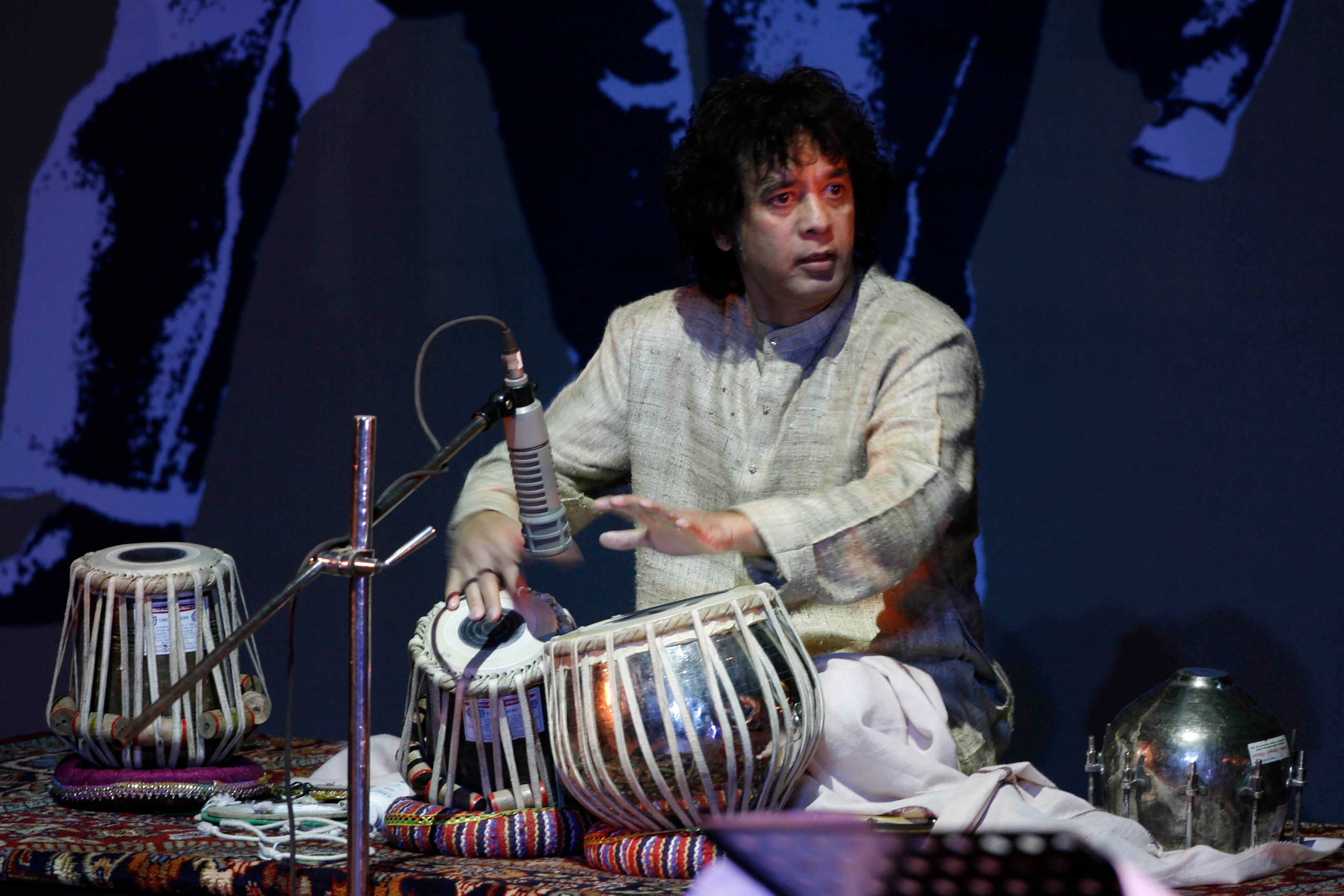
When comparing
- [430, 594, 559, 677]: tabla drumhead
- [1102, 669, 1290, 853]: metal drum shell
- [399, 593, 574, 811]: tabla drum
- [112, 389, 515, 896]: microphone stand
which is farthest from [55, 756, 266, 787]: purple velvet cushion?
[1102, 669, 1290, 853]: metal drum shell

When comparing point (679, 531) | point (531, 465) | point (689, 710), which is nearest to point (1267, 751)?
point (689, 710)

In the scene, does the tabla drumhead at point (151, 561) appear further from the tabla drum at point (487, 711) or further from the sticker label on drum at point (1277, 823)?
the sticker label on drum at point (1277, 823)

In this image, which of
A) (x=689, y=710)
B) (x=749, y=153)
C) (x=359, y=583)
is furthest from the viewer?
(x=749, y=153)

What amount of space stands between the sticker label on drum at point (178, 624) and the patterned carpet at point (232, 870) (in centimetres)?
35

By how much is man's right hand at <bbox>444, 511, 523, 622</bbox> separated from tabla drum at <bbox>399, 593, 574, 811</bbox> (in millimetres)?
55

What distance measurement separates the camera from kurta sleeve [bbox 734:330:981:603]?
7.57ft

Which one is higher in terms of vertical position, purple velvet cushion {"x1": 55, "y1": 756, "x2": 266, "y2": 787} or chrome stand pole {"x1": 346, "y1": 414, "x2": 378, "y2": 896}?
chrome stand pole {"x1": 346, "y1": 414, "x2": 378, "y2": 896}

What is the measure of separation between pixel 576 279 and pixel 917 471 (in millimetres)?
1707

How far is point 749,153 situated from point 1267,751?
58.3 inches

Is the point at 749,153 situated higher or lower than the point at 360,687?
higher

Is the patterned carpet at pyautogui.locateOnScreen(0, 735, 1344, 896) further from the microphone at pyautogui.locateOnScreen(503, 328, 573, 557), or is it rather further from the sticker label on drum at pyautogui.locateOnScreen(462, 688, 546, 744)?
the microphone at pyautogui.locateOnScreen(503, 328, 573, 557)

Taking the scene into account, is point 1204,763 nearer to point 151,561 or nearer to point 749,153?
point 749,153

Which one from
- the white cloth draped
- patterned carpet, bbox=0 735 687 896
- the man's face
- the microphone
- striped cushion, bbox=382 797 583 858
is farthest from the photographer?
the man's face

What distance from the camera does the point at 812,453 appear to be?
2.70 meters
